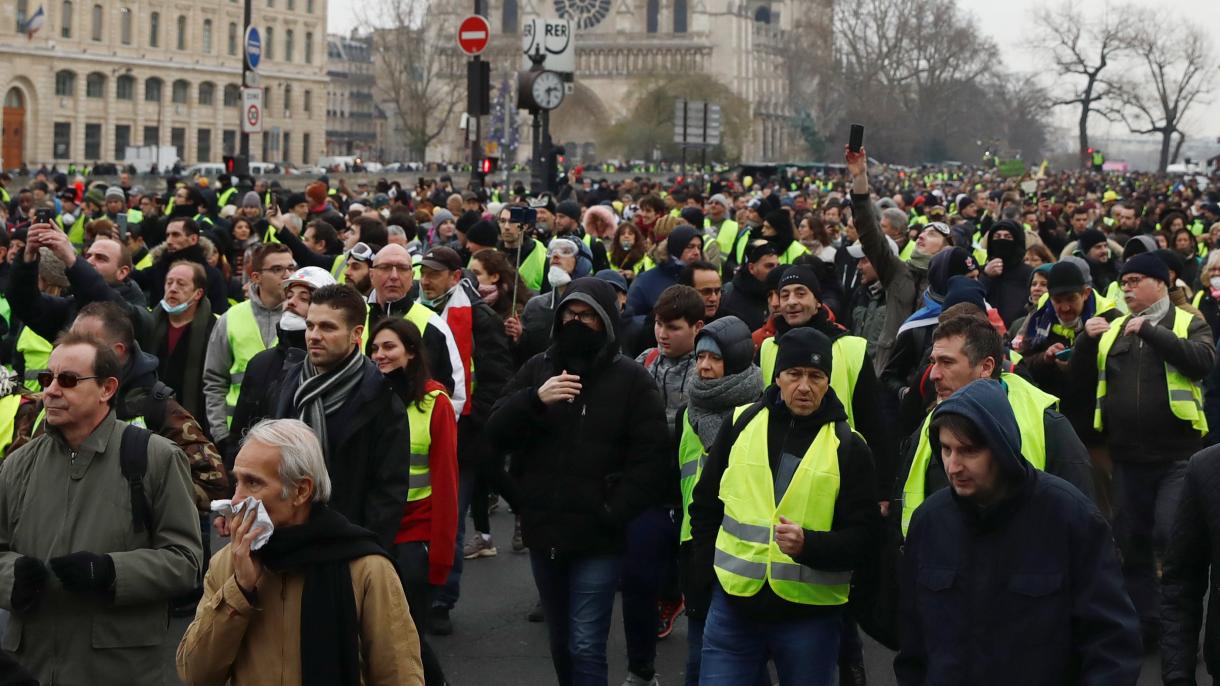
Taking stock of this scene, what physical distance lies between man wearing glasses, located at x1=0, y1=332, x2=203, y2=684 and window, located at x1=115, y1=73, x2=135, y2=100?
3266 inches

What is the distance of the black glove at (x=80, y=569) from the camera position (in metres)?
4.55

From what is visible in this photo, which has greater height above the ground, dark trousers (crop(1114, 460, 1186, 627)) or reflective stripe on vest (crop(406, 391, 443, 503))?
reflective stripe on vest (crop(406, 391, 443, 503))

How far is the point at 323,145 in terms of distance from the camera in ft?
324

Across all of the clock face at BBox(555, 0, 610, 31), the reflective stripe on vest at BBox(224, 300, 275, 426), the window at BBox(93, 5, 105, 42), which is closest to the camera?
the reflective stripe on vest at BBox(224, 300, 275, 426)

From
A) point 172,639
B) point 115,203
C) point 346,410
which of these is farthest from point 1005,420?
point 115,203

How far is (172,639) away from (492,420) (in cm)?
274

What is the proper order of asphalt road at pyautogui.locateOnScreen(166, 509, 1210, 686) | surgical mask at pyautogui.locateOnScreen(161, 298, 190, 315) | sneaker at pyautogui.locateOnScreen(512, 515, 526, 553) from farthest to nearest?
sneaker at pyautogui.locateOnScreen(512, 515, 526, 553)
surgical mask at pyautogui.locateOnScreen(161, 298, 190, 315)
asphalt road at pyautogui.locateOnScreen(166, 509, 1210, 686)

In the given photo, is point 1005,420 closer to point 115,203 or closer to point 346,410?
point 346,410

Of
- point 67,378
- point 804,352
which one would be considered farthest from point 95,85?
point 804,352

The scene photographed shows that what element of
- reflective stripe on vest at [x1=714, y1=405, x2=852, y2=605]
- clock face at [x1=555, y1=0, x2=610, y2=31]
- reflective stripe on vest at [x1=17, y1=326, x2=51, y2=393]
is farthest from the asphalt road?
clock face at [x1=555, y1=0, x2=610, y2=31]

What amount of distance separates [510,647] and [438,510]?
2011 millimetres

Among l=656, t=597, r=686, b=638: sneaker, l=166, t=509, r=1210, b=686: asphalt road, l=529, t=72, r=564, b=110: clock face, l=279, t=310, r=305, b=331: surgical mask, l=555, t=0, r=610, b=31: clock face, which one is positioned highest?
l=555, t=0, r=610, b=31: clock face

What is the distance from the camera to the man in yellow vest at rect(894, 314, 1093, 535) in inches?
204

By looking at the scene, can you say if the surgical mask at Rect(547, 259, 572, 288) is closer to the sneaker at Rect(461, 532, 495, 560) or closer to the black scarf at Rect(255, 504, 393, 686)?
the sneaker at Rect(461, 532, 495, 560)
